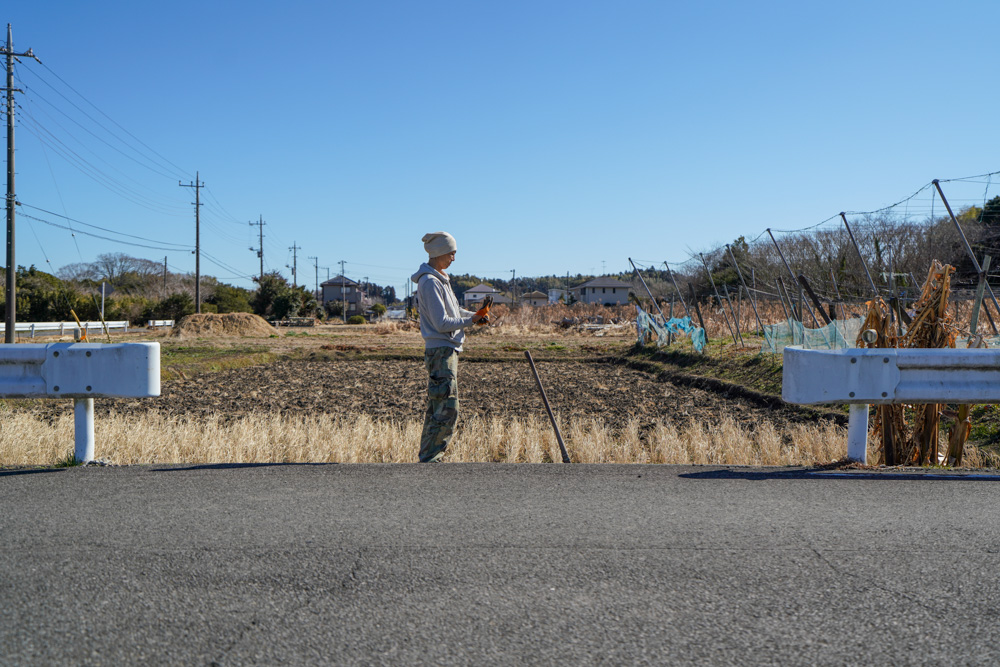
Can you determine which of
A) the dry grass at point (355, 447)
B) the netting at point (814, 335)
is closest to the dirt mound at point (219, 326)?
the netting at point (814, 335)

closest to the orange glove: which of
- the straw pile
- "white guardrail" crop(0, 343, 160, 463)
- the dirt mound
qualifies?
"white guardrail" crop(0, 343, 160, 463)

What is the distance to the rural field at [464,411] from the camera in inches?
277

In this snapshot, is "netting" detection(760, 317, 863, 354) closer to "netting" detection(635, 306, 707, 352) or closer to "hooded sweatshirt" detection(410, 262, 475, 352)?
"netting" detection(635, 306, 707, 352)

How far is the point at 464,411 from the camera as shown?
46.4ft

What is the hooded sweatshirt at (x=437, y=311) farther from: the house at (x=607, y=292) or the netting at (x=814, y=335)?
the house at (x=607, y=292)

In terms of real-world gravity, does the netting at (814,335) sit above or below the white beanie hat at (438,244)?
below

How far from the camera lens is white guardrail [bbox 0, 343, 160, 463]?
5855 millimetres

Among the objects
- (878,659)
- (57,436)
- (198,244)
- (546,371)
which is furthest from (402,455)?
(198,244)

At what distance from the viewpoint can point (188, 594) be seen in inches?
122

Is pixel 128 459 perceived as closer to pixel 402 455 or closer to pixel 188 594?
pixel 402 455

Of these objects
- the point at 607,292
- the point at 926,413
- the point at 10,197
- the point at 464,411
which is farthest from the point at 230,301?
the point at 926,413

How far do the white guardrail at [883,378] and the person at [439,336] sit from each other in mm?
2474

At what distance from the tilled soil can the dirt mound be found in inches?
869

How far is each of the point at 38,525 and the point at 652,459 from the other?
15.8 ft
